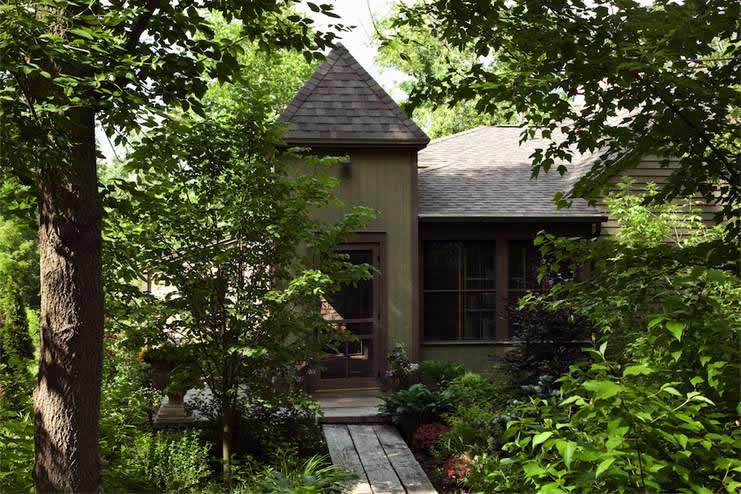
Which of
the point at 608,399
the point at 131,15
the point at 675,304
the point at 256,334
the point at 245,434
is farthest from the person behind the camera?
the point at 245,434

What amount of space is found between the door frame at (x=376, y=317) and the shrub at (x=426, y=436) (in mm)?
2498

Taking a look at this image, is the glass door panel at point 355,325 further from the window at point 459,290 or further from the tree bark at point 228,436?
the tree bark at point 228,436

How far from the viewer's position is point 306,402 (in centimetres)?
702

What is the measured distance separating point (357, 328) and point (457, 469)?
4192 millimetres

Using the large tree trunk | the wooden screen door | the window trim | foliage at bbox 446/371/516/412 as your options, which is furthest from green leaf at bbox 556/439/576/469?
the window trim

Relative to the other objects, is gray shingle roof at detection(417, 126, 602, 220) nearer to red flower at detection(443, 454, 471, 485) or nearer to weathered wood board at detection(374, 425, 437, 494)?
weathered wood board at detection(374, 425, 437, 494)

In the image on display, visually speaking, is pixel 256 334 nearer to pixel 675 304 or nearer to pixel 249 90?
pixel 249 90

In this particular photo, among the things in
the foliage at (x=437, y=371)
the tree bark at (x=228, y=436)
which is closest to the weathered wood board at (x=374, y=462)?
the tree bark at (x=228, y=436)

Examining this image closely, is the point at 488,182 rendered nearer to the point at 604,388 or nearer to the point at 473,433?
the point at 473,433

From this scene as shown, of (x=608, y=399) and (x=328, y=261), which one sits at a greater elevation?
(x=328, y=261)

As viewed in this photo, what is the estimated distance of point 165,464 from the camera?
6676 mm

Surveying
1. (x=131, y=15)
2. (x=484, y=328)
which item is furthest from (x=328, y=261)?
(x=484, y=328)

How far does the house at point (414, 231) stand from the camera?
1091 cm

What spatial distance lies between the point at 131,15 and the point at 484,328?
29.7 feet
